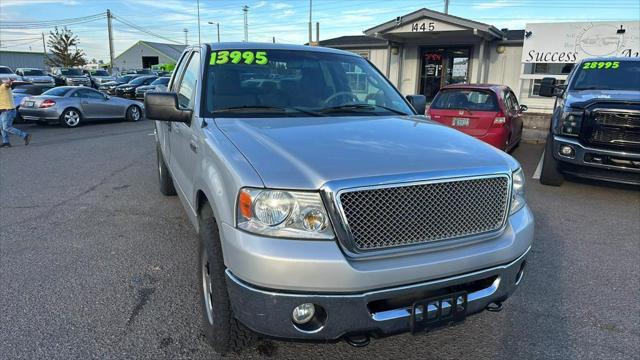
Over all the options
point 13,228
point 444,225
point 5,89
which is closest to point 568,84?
point 444,225

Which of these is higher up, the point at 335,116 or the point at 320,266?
the point at 335,116

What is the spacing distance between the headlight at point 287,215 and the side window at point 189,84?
1.66 m

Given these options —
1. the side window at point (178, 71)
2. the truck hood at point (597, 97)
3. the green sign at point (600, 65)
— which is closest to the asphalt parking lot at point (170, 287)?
the truck hood at point (597, 97)

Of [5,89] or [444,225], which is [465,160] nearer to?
[444,225]

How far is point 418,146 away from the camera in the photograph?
2.55 metres

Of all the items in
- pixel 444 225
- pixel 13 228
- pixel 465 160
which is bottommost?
pixel 13 228

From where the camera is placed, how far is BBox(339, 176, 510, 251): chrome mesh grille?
2.11 meters

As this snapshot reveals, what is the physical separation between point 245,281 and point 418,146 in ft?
4.01

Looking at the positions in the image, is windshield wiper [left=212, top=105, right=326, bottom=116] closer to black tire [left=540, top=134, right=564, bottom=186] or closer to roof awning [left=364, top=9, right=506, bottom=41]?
black tire [left=540, top=134, right=564, bottom=186]

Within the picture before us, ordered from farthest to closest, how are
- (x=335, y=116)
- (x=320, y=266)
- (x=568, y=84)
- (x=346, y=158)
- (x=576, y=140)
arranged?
(x=568, y=84) < (x=576, y=140) < (x=335, y=116) < (x=346, y=158) < (x=320, y=266)

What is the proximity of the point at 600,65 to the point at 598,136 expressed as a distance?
7.92ft

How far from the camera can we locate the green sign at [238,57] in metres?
3.63

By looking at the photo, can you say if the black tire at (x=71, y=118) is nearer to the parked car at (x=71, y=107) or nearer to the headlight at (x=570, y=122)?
the parked car at (x=71, y=107)

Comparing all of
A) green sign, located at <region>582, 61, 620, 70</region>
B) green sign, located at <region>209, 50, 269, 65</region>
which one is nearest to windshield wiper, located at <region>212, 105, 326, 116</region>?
green sign, located at <region>209, 50, 269, 65</region>
